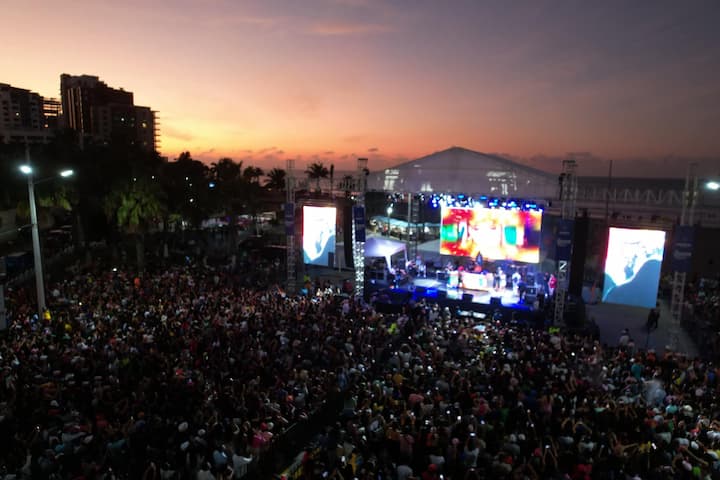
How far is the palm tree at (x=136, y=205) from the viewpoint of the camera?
23.2 meters

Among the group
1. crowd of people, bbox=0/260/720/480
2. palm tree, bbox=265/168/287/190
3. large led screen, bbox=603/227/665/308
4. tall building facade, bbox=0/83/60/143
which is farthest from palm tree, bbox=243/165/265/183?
tall building facade, bbox=0/83/60/143

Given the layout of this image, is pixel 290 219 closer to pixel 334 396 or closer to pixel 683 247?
pixel 334 396

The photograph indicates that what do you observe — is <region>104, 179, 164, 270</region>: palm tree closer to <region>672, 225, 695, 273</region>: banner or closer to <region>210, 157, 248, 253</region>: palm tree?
<region>210, 157, 248, 253</region>: palm tree

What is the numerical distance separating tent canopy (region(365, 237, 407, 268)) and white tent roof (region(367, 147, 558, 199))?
3281 mm

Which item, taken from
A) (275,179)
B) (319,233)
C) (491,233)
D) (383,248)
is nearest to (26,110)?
(275,179)

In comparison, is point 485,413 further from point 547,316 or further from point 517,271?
point 517,271

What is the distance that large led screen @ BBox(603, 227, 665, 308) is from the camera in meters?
16.3

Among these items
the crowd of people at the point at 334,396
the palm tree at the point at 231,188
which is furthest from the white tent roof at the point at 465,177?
the palm tree at the point at 231,188

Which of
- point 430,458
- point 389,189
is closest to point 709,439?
point 430,458

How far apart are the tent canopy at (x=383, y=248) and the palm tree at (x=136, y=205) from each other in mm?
10634

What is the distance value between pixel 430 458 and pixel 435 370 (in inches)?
160

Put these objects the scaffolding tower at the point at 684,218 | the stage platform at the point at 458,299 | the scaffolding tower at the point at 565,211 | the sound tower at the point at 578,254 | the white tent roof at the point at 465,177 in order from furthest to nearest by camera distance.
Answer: the white tent roof at the point at 465,177 → the stage platform at the point at 458,299 → the sound tower at the point at 578,254 → the scaffolding tower at the point at 565,211 → the scaffolding tower at the point at 684,218

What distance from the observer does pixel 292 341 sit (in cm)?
1327

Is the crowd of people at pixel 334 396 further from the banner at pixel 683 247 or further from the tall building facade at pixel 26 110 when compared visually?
the tall building facade at pixel 26 110
